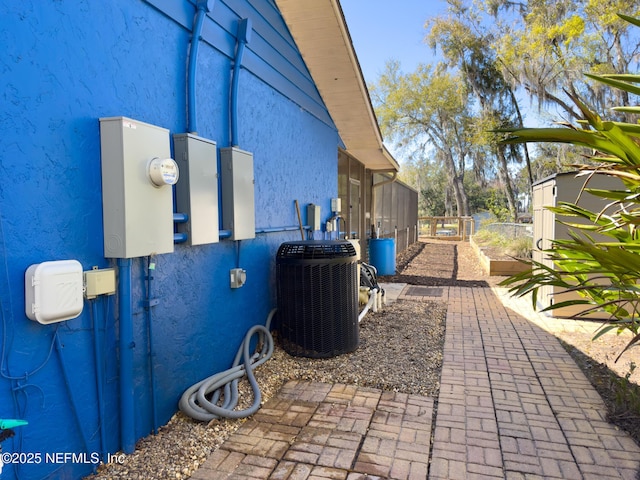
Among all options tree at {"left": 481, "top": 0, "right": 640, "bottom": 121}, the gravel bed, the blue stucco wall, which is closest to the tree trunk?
tree at {"left": 481, "top": 0, "right": 640, "bottom": 121}

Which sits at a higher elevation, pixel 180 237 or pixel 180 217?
pixel 180 217

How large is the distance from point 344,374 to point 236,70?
2641 mm

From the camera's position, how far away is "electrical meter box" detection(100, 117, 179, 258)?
2139mm

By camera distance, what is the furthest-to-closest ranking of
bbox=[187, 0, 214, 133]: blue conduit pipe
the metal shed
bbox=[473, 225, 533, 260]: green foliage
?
bbox=[473, 225, 533, 260]: green foliage < the metal shed < bbox=[187, 0, 214, 133]: blue conduit pipe

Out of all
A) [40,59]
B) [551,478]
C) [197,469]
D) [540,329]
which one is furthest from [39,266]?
[540,329]

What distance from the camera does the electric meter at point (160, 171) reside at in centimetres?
229

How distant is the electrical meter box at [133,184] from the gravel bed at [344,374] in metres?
1.10

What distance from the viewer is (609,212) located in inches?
211

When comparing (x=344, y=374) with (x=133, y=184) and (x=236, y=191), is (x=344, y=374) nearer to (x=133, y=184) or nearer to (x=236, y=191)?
(x=236, y=191)

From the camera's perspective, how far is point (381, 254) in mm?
9500

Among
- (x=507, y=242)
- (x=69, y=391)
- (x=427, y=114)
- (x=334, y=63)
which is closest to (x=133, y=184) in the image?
(x=69, y=391)

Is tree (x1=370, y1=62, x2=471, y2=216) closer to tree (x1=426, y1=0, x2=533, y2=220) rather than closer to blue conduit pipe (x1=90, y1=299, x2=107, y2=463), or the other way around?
tree (x1=426, y1=0, x2=533, y2=220)

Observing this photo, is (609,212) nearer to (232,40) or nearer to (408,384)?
(408,384)

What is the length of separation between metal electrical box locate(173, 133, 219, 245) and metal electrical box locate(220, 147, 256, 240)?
243 millimetres
